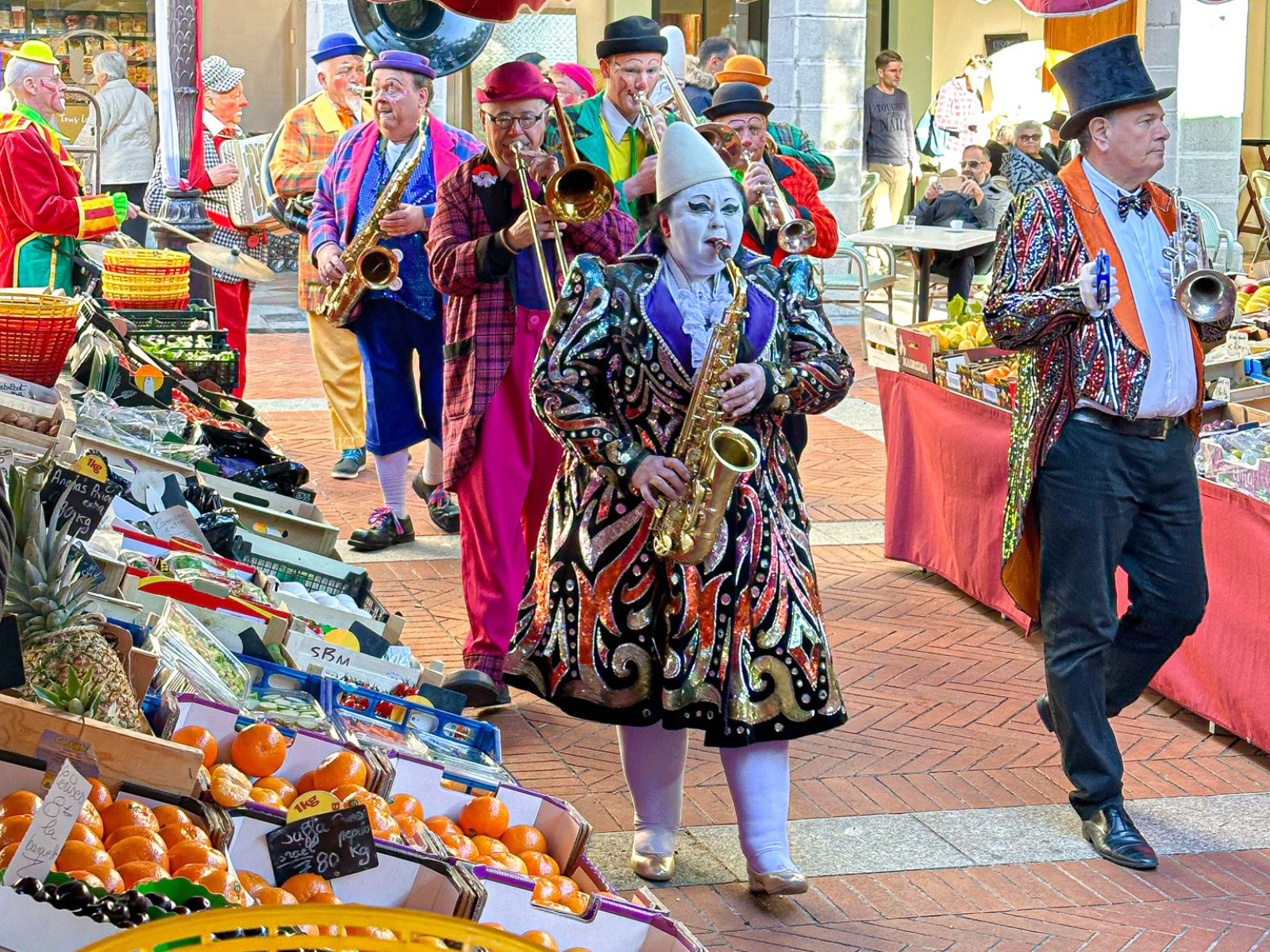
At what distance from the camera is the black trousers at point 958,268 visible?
1366 centimetres

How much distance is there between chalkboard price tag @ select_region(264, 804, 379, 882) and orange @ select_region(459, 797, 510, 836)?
0.59 m

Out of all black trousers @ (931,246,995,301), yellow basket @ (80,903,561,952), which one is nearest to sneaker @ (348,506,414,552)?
yellow basket @ (80,903,561,952)

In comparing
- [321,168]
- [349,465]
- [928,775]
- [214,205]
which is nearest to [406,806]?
[928,775]

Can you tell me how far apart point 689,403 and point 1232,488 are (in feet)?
7.37

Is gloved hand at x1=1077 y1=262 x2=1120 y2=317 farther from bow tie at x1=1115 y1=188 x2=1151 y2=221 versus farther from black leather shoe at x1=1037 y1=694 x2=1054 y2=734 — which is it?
black leather shoe at x1=1037 y1=694 x2=1054 y2=734

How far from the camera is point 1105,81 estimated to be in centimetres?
438

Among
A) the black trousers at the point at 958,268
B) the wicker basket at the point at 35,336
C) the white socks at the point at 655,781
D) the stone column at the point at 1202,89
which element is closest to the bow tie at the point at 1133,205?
the white socks at the point at 655,781

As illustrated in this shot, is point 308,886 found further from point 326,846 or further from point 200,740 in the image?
point 200,740

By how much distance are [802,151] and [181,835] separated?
5724mm

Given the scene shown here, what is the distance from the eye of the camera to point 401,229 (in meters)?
6.65

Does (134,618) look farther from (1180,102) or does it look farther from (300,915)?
(1180,102)

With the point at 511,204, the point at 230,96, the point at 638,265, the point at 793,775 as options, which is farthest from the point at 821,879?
the point at 230,96

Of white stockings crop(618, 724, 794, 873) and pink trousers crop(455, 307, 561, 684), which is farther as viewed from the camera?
pink trousers crop(455, 307, 561, 684)

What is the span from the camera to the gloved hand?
13.8 feet
